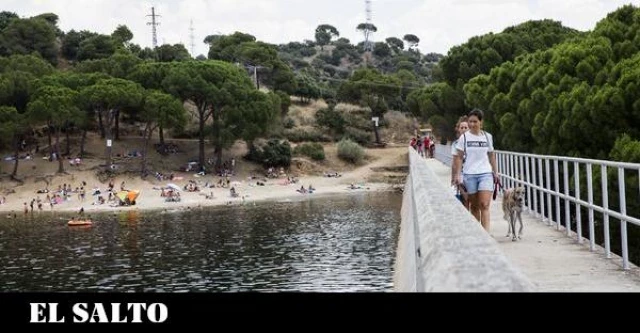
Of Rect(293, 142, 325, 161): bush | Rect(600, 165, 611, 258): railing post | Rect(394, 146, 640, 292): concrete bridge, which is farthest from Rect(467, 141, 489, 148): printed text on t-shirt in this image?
Rect(293, 142, 325, 161): bush

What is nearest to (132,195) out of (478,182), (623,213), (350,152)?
(350,152)

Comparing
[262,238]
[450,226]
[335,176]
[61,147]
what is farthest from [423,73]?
[450,226]

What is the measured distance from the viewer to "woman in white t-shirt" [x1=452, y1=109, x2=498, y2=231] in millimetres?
10617

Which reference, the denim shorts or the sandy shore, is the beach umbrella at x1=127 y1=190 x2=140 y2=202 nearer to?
the sandy shore

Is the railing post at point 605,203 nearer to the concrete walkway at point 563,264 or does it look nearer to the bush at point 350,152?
the concrete walkway at point 563,264

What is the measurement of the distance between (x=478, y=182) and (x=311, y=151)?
222 ft

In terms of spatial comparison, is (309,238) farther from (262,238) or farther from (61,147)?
(61,147)

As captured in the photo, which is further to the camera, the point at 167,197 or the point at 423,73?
the point at 423,73

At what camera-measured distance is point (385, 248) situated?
1233 inches

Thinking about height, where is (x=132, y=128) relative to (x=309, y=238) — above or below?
above

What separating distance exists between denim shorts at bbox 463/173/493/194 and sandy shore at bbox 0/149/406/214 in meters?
44.0

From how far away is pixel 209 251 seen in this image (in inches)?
1265

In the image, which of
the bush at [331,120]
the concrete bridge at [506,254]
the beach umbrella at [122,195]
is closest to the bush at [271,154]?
the bush at [331,120]
